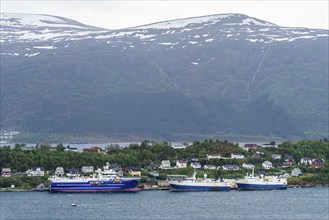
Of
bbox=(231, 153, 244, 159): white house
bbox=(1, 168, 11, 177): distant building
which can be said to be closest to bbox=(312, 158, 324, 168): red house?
bbox=(231, 153, 244, 159): white house

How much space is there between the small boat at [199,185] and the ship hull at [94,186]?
10.5 feet

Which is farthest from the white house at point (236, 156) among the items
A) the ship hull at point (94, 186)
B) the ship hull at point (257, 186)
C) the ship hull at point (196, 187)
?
the ship hull at point (94, 186)

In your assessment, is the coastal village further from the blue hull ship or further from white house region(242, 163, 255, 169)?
the blue hull ship

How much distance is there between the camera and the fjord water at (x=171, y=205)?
5444 centimetres

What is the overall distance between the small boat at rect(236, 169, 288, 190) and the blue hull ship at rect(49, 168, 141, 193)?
28.0 feet

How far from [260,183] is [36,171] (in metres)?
18.0

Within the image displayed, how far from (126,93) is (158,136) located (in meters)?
23.8

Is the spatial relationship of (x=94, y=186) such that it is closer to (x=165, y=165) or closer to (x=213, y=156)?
(x=165, y=165)

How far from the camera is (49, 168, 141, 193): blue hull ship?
70.1 m

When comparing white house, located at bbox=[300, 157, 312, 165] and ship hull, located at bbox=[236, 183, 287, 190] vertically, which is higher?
white house, located at bbox=[300, 157, 312, 165]

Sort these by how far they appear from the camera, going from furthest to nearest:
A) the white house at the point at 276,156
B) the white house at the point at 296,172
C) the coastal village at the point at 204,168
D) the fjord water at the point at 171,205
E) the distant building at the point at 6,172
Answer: the white house at the point at 276,156 < the white house at the point at 296,172 < the coastal village at the point at 204,168 < the distant building at the point at 6,172 < the fjord water at the point at 171,205

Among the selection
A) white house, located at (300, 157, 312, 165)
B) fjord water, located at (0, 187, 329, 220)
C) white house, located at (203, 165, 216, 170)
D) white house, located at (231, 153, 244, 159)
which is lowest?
fjord water, located at (0, 187, 329, 220)

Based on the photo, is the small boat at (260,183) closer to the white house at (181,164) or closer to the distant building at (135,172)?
the white house at (181,164)

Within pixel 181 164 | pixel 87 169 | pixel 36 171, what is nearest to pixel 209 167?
pixel 181 164
